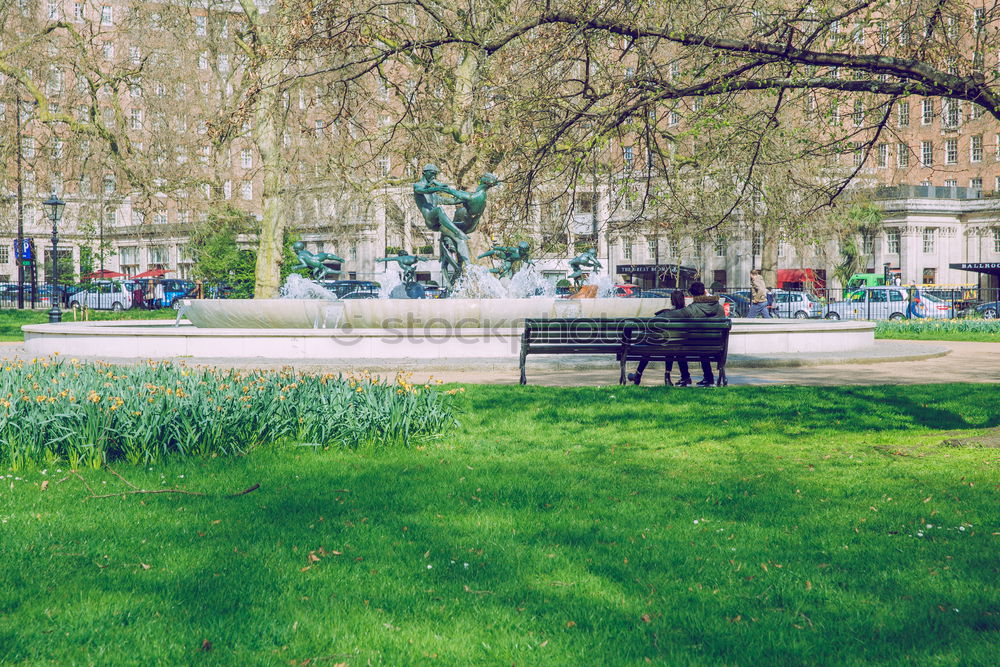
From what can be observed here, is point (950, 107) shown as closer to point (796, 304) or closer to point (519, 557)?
point (519, 557)

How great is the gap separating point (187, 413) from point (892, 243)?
6333 cm

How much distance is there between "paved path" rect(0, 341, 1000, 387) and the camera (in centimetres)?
1149

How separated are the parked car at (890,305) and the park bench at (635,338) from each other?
72.8ft

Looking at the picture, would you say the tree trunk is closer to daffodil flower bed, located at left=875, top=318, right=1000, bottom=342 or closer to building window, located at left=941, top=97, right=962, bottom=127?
daffodil flower bed, located at left=875, top=318, right=1000, bottom=342

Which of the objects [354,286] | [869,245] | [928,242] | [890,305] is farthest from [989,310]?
[928,242]

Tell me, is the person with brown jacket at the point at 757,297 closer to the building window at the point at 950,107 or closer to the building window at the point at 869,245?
the building window at the point at 950,107

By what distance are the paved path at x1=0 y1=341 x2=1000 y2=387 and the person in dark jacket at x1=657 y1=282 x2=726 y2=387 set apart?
70cm

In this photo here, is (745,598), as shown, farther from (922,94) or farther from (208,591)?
(922,94)

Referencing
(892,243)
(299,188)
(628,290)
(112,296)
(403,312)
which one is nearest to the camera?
(403,312)

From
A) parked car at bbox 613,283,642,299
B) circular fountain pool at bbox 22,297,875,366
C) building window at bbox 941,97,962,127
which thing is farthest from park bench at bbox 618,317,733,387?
parked car at bbox 613,283,642,299

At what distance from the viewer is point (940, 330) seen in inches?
915

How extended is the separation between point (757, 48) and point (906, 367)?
7.37 metres

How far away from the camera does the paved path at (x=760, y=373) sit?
1149cm

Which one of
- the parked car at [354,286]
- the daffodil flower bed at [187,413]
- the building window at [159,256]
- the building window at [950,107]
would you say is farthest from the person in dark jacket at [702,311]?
the building window at [159,256]
